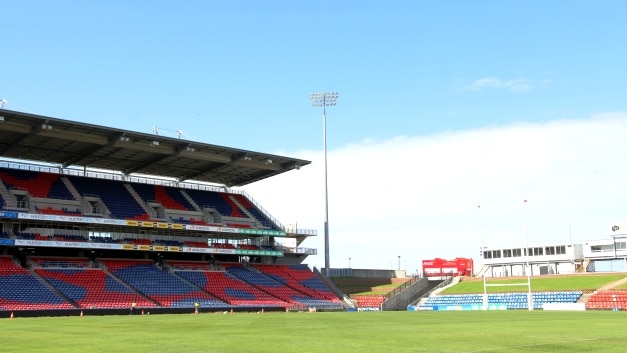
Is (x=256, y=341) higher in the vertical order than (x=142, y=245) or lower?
lower

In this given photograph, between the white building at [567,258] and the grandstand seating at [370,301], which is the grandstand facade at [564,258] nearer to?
the white building at [567,258]

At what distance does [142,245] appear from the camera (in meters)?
63.6

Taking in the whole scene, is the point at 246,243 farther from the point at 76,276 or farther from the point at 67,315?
the point at 67,315

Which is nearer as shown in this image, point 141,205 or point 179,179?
point 141,205

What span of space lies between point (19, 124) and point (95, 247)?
13.3m

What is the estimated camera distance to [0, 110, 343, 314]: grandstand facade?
184ft

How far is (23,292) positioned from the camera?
51062 mm

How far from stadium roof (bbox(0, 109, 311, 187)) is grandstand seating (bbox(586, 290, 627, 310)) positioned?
1306 inches

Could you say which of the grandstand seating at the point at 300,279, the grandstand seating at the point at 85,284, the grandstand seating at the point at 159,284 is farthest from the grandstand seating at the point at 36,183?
the grandstand seating at the point at 300,279

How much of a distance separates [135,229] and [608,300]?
48180mm

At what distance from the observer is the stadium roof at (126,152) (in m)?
56.5

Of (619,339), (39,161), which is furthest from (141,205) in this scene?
(619,339)

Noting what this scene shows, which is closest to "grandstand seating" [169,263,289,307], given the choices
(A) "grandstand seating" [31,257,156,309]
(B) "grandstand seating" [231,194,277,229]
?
(A) "grandstand seating" [31,257,156,309]

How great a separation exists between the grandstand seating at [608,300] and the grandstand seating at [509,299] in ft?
7.79
